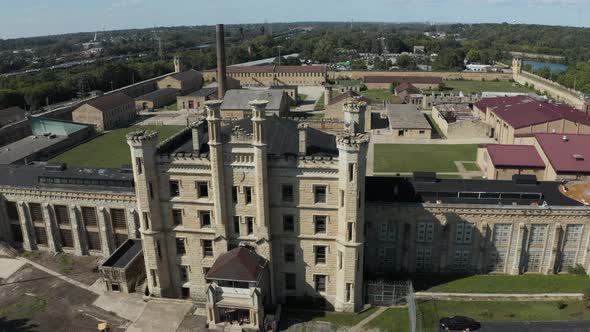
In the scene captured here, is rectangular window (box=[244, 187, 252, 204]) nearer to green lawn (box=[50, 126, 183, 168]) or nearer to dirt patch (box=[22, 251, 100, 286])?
dirt patch (box=[22, 251, 100, 286])

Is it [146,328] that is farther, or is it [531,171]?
[531,171]

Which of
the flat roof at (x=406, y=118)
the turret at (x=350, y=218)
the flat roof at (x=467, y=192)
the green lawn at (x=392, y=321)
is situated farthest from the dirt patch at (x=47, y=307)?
the flat roof at (x=406, y=118)

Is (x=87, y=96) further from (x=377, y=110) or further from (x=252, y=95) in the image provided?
(x=377, y=110)

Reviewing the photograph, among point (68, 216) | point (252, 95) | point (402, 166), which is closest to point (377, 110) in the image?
point (252, 95)

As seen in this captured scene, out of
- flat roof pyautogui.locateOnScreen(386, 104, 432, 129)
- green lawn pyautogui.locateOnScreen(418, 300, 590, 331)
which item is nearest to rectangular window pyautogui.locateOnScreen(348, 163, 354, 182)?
green lawn pyautogui.locateOnScreen(418, 300, 590, 331)

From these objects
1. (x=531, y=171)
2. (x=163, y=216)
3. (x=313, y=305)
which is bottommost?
(x=313, y=305)

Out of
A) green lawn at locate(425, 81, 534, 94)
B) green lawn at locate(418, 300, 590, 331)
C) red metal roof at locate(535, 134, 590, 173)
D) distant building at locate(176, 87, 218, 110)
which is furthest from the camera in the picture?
green lawn at locate(425, 81, 534, 94)

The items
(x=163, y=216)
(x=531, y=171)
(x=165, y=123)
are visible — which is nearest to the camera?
(x=163, y=216)
